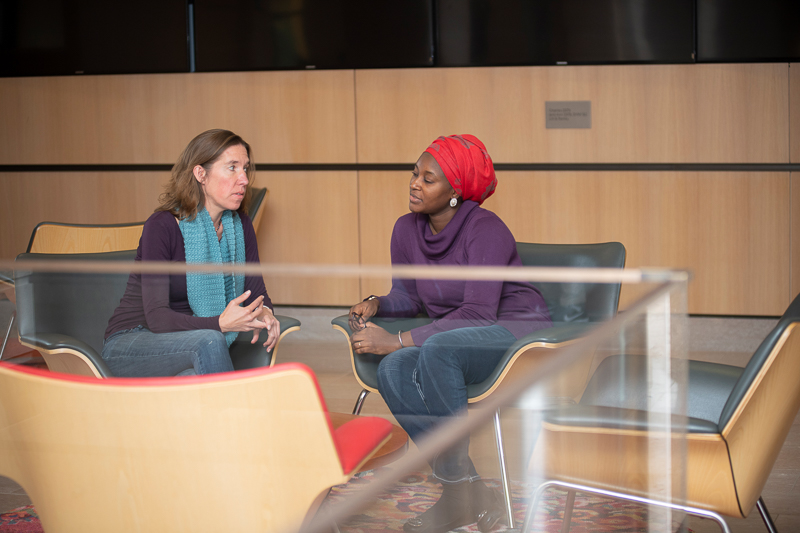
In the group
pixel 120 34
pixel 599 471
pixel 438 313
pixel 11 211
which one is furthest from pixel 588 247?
pixel 11 211

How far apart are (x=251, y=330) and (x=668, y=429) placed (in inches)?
34.5

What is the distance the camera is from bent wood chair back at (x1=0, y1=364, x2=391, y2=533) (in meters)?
1.03

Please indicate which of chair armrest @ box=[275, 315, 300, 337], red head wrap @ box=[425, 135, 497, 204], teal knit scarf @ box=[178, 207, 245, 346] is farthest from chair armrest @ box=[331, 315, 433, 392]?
red head wrap @ box=[425, 135, 497, 204]

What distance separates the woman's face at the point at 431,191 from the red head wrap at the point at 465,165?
0.06ft

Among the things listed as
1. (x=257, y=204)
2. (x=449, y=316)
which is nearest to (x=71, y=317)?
(x=449, y=316)

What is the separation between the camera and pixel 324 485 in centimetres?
107

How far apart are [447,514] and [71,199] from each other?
4.14 m

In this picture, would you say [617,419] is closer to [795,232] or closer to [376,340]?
[376,340]

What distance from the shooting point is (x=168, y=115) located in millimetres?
4543

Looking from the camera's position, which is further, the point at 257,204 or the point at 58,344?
the point at 257,204

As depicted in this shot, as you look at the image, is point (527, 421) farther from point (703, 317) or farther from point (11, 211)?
point (11, 211)

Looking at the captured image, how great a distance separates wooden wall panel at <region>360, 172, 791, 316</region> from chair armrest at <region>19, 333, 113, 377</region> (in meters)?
2.92

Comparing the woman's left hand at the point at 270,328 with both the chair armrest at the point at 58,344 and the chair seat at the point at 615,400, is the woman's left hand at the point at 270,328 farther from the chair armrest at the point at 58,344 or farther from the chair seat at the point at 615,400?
the chair seat at the point at 615,400

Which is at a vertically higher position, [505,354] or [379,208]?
[379,208]
